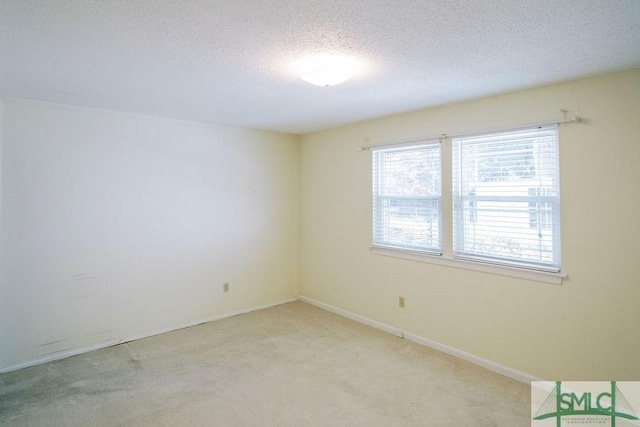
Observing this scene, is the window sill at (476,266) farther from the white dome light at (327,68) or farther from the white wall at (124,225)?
the white dome light at (327,68)

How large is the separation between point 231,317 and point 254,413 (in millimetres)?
1981

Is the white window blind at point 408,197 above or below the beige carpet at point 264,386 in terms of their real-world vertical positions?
above

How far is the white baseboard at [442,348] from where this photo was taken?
9.10 ft

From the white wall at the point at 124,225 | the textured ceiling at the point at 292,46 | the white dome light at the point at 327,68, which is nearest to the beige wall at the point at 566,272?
the textured ceiling at the point at 292,46

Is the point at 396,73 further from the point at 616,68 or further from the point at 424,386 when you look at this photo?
the point at 424,386

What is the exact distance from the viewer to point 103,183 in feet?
11.1

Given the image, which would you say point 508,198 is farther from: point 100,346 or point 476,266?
point 100,346

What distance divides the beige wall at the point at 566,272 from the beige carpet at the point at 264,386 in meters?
0.30

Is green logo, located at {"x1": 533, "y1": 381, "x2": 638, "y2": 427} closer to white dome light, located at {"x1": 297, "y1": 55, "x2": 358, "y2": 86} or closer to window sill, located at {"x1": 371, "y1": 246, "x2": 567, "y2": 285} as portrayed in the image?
window sill, located at {"x1": 371, "y1": 246, "x2": 567, "y2": 285}

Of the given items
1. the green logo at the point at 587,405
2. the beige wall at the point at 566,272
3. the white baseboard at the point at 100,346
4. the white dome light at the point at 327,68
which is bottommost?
the green logo at the point at 587,405

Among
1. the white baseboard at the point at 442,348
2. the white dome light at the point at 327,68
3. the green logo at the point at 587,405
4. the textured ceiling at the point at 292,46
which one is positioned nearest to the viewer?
the textured ceiling at the point at 292,46

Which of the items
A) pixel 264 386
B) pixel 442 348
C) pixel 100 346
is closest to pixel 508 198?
pixel 442 348

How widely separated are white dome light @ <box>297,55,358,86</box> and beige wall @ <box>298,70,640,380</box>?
140 centimetres

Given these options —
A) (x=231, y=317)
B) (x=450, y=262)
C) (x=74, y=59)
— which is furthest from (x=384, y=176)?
(x=74, y=59)
